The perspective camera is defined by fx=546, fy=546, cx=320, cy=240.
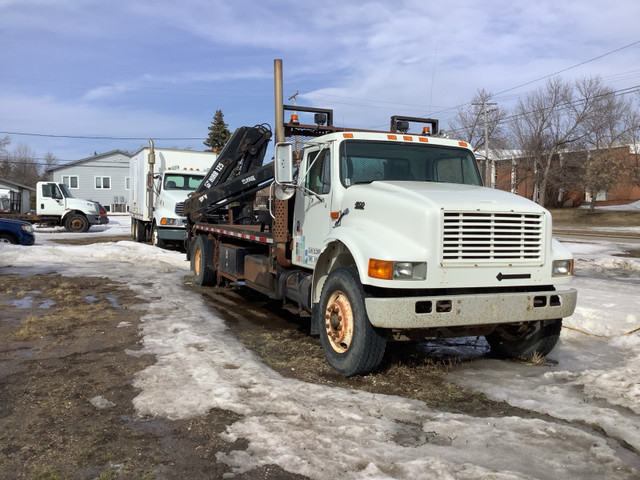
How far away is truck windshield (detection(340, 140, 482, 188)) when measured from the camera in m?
5.90

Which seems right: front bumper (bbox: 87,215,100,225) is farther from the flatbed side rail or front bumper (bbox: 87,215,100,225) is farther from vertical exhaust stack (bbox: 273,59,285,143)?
vertical exhaust stack (bbox: 273,59,285,143)

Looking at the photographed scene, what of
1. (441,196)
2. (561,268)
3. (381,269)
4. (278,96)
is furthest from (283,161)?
(561,268)

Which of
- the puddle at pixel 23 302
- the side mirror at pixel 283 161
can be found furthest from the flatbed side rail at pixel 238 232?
the puddle at pixel 23 302

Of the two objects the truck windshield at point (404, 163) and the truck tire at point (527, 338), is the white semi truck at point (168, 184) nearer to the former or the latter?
the truck windshield at point (404, 163)

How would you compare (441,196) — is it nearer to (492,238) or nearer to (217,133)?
(492,238)

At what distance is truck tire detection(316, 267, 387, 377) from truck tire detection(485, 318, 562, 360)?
4.75ft

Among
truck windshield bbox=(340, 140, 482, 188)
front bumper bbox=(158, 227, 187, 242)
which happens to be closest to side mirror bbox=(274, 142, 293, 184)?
truck windshield bbox=(340, 140, 482, 188)

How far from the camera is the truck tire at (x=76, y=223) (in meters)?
28.2

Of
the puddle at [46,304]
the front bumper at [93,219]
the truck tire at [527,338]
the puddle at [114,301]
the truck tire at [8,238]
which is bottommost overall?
the puddle at [46,304]

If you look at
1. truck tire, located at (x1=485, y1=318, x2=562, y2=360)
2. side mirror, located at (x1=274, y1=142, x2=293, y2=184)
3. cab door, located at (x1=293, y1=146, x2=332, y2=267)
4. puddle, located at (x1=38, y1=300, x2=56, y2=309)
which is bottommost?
puddle, located at (x1=38, y1=300, x2=56, y2=309)

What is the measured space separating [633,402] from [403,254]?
7.19ft

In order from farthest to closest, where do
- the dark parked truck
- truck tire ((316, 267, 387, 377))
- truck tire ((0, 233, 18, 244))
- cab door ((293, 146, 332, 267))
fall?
truck tire ((0, 233, 18, 244)) < cab door ((293, 146, 332, 267)) < truck tire ((316, 267, 387, 377)) < the dark parked truck

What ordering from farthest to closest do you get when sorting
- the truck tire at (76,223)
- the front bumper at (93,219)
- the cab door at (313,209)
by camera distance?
1. the front bumper at (93,219)
2. the truck tire at (76,223)
3. the cab door at (313,209)

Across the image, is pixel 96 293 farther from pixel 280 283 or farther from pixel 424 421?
pixel 424 421
